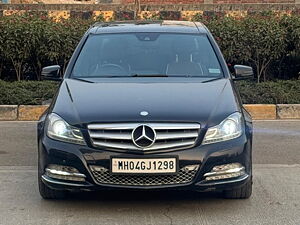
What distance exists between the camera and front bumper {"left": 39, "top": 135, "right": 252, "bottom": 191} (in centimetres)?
478

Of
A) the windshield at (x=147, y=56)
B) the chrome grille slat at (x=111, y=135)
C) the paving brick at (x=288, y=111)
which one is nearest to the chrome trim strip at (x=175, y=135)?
the chrome grille slat at (x=111, y=135)

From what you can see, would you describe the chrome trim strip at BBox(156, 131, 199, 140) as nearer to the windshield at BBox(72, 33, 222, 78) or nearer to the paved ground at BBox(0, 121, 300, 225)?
the paved ground at BBox(0, 121, 300, 225)

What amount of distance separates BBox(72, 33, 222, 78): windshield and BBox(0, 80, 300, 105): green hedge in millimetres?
4224

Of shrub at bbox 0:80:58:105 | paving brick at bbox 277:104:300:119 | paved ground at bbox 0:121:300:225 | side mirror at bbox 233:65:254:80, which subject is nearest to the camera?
paved ground at bbox 0:121:300:225

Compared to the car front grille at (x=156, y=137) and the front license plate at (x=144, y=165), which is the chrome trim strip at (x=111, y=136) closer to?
the car front grille at (x=156, y=137)

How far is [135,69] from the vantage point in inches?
239

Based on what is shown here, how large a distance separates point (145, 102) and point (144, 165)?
1.92 feet

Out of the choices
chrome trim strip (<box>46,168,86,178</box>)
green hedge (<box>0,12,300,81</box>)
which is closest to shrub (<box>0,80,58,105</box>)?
green hedge (<box>0,12,300,81</box>)

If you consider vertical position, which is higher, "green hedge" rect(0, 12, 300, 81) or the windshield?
the windshield

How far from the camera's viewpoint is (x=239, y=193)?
5.45 m

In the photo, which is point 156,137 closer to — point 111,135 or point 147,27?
point 111,135

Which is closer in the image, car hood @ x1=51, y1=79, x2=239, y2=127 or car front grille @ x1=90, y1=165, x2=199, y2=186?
car front grille @ x1=90, y1=165, x2=199, y2=186

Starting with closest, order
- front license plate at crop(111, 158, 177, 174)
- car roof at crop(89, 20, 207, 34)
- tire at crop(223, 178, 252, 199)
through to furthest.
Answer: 1. front license plate at crop(111, 158, 177, 174)
2. tire at crop(223, 178, 252, 199)
3. car roof at crop(89, 20, 207, 34)

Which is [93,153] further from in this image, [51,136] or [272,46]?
[272,46]
